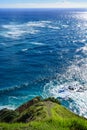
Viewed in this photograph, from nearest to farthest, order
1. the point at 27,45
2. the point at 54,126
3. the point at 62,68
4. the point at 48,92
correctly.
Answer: the point at 54,126 < the point at 48,92 < the point at 62,68 < the point at 27,45

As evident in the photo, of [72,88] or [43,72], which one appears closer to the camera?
[72,88]

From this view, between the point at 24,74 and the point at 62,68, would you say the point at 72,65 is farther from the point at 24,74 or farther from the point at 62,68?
the point at 24,74

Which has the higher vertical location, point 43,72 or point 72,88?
point 43,72

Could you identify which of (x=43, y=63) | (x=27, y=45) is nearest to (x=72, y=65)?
(x=43, y=63)

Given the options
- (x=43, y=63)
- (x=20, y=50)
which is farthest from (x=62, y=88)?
(x=20, y=50)

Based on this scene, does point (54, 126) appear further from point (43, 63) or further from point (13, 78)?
point (43, 63)

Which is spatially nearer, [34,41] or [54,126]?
[54,126]

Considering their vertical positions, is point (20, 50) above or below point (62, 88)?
above

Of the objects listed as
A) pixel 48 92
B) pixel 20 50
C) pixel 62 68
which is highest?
pixel 20 50

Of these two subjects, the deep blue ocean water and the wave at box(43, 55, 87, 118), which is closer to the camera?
the wave at box(43, 55, 87, 118)

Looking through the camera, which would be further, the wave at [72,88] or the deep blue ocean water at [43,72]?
the deep blue ocean water at [43,72]

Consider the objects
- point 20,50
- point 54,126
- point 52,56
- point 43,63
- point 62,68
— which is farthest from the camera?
point 20,50
